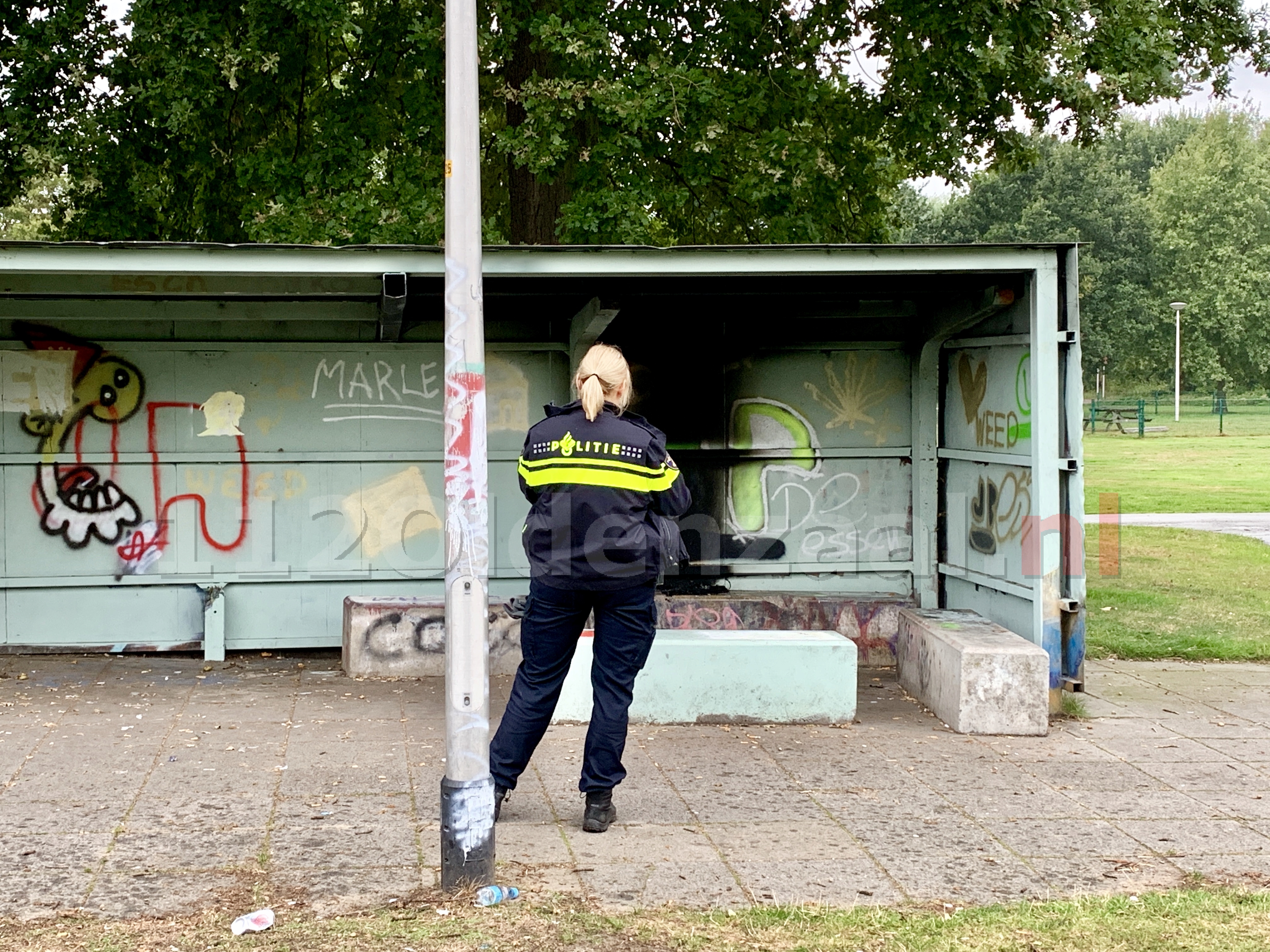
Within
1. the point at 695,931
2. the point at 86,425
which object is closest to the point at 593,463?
the point at 695,931

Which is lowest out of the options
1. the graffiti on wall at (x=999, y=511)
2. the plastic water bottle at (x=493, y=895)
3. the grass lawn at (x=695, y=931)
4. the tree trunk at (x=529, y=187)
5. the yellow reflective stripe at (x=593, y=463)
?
the grass lawn at (x=695, y=931)

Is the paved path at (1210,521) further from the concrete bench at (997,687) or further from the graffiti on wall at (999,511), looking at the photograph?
the concrete bench at (997,687)

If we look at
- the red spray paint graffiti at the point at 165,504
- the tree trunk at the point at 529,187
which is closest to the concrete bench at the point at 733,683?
the red spray paint graffiti at the point at 165,504

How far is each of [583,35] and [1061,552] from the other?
253 inches

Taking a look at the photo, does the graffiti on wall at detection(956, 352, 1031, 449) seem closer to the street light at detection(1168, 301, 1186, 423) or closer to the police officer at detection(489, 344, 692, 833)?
the police officer at detection(489, 344, 692, 833)

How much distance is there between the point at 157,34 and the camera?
11328 millimetres

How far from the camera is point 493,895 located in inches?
161

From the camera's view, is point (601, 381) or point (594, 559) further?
point (601, 381)

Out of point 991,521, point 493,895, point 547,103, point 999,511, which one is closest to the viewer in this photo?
point 493,895

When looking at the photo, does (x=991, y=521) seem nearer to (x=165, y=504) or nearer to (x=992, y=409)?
(x=992, y=409)

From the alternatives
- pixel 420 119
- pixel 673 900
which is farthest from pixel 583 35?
pixel 673 900

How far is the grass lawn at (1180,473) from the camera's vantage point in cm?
2153

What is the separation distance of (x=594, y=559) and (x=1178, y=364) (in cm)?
4788

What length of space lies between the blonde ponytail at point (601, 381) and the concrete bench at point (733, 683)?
2.18 meters
